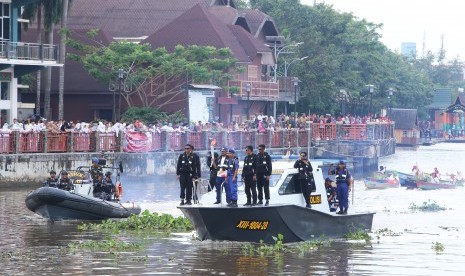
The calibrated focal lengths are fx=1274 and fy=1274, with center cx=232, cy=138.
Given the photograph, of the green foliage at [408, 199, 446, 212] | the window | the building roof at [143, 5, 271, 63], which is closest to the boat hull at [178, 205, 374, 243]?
the window

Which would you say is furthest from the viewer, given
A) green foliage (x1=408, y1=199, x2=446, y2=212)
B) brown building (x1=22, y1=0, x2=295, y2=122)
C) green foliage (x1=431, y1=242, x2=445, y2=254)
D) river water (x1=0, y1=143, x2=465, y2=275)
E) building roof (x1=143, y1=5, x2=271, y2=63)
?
building roof (x1=143, y1=5, x2=271, y2=63)

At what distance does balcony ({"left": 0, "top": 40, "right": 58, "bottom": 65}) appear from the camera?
60931mm

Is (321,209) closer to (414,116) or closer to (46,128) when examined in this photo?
(46,128)

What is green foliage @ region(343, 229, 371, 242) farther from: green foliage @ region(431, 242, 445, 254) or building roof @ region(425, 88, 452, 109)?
building roof @ region(425, 88, 452, 109)

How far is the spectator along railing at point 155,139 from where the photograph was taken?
53219 mm

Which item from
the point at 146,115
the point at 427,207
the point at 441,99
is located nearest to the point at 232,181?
the point at 427,207

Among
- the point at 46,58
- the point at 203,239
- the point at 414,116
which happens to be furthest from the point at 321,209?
the point at 414,116

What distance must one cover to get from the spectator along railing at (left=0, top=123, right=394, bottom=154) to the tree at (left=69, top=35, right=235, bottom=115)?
5933mm

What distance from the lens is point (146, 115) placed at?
7100cm

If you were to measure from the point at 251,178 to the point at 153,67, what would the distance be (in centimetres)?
4198

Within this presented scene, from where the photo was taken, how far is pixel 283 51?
325ft

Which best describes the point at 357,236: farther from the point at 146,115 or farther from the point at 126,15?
the point at 126,15

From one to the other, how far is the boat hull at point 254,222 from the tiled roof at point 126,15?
58.3 m

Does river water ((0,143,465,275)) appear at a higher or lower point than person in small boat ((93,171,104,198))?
lower
